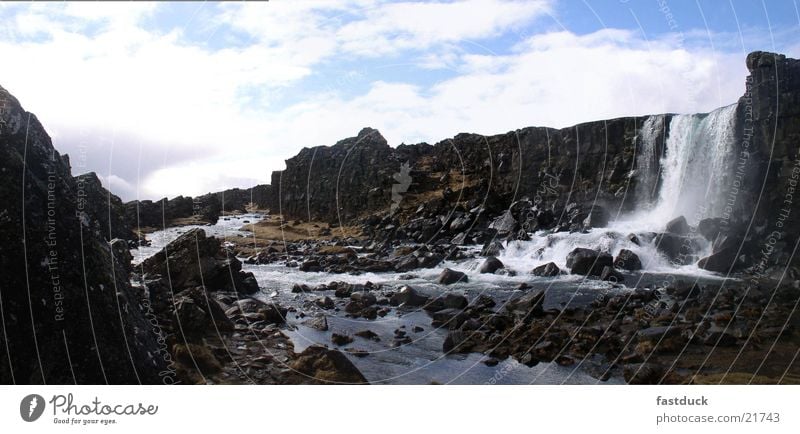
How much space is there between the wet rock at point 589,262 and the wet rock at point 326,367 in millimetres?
12943

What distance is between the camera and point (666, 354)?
992cm

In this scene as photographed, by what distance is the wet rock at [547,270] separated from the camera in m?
19.1

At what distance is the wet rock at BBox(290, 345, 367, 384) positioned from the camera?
7645 millimetres

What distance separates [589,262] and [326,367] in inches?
539

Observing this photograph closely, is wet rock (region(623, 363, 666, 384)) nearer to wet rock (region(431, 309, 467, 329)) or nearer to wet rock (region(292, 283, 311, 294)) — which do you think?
wet rock (region(431, 309, 467, 329))

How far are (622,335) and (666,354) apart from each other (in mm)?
1248

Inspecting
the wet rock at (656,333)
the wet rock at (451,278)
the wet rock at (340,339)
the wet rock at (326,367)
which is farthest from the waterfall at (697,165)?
the wet rock at (326,367)

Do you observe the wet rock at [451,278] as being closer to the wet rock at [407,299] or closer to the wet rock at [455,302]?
the wet rock at [407,299]

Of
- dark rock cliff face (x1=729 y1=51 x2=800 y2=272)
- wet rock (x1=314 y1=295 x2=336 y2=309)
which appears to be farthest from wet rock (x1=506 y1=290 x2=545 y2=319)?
dark rock cliff face (x1=729 y1=51 x2=800 y2=272)

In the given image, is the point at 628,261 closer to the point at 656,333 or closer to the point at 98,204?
the point at 656,333
